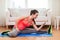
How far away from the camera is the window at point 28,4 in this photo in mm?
5617

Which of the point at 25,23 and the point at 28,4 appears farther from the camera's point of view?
the point at 28,4

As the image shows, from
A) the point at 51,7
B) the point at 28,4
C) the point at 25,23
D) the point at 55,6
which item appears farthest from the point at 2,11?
the point at 25,23

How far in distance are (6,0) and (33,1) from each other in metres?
1.00

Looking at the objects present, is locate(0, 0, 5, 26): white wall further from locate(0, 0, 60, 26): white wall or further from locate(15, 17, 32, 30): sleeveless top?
locate(15, 17, 32, 30): sleeveless top

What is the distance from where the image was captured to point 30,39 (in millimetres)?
3293

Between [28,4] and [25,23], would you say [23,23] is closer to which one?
[25,23]

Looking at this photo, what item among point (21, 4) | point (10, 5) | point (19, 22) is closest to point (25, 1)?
point (21, 4)

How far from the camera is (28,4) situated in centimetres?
567

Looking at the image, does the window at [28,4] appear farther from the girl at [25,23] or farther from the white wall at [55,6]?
the girl at [25,23]

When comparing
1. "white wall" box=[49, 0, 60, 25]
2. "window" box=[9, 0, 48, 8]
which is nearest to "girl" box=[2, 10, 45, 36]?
"window" box=[9, 0, 48, 8]

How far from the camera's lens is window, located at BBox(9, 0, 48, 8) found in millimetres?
5617

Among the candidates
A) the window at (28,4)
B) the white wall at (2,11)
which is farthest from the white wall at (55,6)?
the white wall at (2,11)

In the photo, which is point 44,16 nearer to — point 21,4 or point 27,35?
point 21,4

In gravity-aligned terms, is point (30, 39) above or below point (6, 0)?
below
